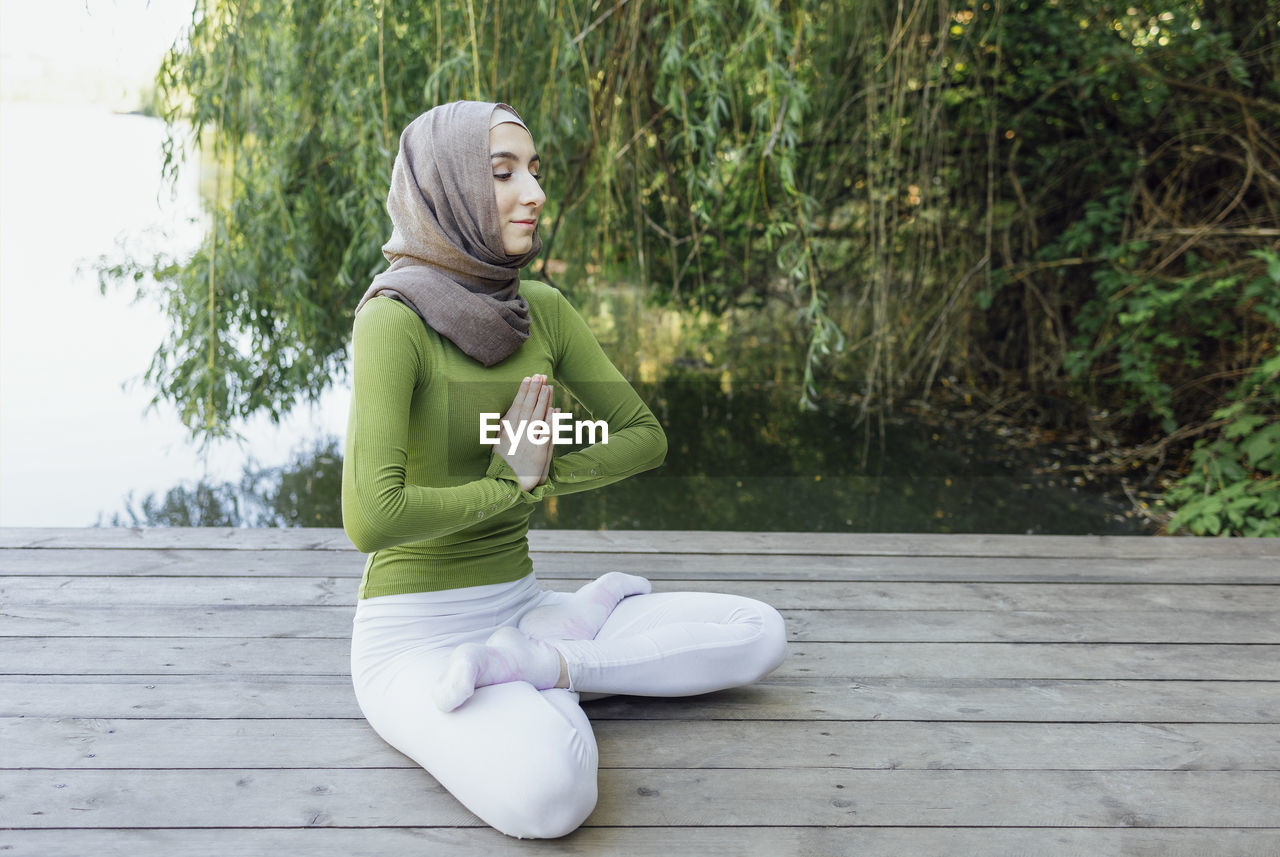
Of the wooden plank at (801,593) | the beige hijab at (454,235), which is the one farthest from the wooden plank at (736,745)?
the beige hijab at (454,235)

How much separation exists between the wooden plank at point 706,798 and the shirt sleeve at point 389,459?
0.33 metres

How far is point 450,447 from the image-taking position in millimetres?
1439

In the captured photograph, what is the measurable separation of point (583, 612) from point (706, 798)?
0.39m

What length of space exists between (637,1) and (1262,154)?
2.83 metres

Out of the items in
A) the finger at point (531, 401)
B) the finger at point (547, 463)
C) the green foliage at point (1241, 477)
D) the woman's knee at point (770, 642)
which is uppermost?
the finger at point (531, 401)

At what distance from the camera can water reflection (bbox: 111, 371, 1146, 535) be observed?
3887 millimetres

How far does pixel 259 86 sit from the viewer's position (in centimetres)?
290

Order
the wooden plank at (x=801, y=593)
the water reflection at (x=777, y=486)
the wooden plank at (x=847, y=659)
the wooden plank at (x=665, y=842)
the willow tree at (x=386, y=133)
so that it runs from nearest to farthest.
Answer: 1. the wooden plank at (x=665, y=842)
2. the wooden plank at (x=847, y=659)
3. the wooden plank at (x=801, y=593)
4. the willow tree at (x=386, y=133)
5. the water reflection at (x=777, y=486)

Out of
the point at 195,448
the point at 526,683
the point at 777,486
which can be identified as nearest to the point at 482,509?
the point at 526,683

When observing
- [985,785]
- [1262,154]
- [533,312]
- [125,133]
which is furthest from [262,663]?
[1262,154]

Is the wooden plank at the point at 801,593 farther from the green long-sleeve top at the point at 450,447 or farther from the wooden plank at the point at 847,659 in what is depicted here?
the green long-sleeve top at the point at 450,447

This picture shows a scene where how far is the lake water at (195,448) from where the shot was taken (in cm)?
384

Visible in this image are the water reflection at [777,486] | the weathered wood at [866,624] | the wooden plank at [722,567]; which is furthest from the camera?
the water reflection at [777,486]

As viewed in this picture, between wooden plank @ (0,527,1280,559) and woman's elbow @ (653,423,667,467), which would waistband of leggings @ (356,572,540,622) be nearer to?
woman's elbow @ (653,423,667,467)
